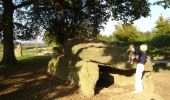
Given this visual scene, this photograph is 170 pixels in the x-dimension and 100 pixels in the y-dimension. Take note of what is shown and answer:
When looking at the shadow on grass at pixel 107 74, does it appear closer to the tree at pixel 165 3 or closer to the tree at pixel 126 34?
the tree at pixel 165 3

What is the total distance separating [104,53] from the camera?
18.6 m

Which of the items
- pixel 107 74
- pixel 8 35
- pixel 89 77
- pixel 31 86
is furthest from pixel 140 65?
pixel 8 35

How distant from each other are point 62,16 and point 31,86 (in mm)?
16611

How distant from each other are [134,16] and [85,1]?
4.65 m

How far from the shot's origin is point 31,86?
66.0 feet

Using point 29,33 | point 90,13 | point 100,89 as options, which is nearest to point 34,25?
point 29,33

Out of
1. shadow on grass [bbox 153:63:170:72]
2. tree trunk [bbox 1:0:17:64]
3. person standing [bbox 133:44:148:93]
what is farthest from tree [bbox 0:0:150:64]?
person standing [bbox 133:44:148:93]

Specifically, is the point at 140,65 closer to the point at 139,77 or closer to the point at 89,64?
the point at 139,77

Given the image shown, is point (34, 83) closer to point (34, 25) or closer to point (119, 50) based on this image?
point (119, 50)

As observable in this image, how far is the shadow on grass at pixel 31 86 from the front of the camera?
1750 centimetres

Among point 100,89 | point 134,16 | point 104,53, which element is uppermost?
point 134,16

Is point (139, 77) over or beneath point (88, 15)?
beneath

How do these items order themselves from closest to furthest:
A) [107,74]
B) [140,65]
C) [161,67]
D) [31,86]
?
[140,65] → [31,86] → [107,74] → [161,67]

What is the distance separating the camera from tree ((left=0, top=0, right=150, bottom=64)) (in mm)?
31453
